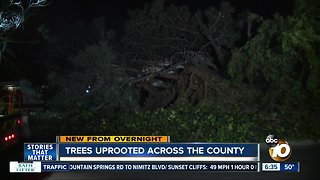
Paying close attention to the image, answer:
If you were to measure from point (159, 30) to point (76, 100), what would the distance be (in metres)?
3.11

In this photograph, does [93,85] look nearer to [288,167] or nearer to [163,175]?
[163,175]

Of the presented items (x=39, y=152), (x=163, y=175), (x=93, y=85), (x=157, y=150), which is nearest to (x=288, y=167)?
(x=163, y=175)

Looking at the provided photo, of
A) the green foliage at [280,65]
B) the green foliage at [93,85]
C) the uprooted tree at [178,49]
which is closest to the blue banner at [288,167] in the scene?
the green foliage at [280,65]

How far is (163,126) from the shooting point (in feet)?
42.6

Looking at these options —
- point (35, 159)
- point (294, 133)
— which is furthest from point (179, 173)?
point (294, 133)

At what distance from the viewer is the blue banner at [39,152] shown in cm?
780

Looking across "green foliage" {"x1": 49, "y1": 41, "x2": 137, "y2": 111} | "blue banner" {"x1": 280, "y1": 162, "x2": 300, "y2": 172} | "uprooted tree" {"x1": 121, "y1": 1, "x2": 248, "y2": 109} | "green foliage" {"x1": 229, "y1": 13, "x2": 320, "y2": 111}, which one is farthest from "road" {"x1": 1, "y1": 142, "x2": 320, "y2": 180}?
"green foliage" {"x1": 49, "y1": 41, "x2": 137, "y2": 111}

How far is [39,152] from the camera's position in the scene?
25.7 feet

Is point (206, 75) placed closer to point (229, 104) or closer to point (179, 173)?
point (229, 104)

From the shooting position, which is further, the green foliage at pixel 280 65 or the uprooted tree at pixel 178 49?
the uprooted tree at pixel 178 49

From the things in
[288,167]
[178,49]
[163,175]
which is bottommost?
[163,175]

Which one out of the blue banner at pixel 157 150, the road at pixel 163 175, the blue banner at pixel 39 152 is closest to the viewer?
the blue banner at pixel 39 152
